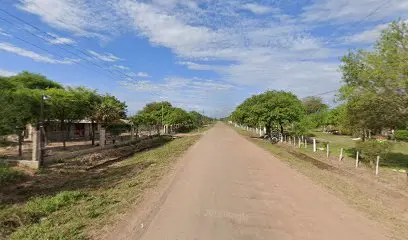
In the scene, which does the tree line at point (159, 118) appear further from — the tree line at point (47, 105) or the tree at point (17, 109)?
the tree at point (17, 109)

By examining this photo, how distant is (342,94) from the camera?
2042 centimetres

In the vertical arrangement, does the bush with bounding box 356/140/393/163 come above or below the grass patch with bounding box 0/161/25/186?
above

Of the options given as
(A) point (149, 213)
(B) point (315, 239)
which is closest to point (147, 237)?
(A) point (149, 213)

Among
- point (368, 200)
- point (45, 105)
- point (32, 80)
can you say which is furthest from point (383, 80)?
point (32, 80)

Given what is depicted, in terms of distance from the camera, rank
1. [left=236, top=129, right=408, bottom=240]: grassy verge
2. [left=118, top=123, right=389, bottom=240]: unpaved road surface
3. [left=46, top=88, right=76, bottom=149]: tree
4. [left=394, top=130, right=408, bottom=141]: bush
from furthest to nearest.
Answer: [left=394, top=130, right=408, bottom=141]: bush
[left=46, top=88, right=76, bottom=149]: tree
[left=236, top=129, right=408, bottom=240]: grassy verge
[left=118, top=123, right=389, bottom=240]: unpaved road surface

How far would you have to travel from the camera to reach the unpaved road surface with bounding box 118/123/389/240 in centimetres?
757

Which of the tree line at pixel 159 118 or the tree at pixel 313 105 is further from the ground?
the tree at pixel 313 105

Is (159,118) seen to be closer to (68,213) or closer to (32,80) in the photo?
(32,80)

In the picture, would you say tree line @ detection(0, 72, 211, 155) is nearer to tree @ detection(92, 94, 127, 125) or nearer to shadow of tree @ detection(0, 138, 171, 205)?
tree @ detection(92, 94, 127, 125)

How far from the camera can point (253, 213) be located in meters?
9.18

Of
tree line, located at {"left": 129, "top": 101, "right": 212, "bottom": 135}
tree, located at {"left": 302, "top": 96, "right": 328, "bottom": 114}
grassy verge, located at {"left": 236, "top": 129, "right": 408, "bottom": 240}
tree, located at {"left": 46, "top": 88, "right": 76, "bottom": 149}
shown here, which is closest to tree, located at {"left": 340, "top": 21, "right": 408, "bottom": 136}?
grassy verge, located at {"left": 236, "top": 129, "right": 408, "bottom": 240}

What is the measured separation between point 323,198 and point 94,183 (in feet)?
31.9

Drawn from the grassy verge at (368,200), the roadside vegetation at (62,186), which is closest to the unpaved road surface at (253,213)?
the grassy verge at (368,200)

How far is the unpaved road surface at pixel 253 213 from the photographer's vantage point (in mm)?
7570
